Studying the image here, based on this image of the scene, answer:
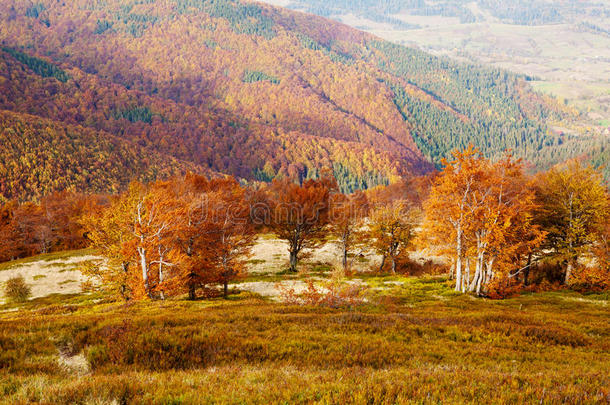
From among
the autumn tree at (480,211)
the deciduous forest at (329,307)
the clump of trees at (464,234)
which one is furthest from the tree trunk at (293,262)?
the autumn tree at (480,211)

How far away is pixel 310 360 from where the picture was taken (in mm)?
10977

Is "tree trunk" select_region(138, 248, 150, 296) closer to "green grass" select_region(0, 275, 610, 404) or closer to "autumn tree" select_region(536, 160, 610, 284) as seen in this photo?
"green grass" select_region(0, 275, 610, 404)

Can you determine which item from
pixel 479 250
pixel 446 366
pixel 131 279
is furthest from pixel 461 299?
pixel 131 279

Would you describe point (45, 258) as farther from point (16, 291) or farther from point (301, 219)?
point (301, 219)

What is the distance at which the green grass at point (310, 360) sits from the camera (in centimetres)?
730

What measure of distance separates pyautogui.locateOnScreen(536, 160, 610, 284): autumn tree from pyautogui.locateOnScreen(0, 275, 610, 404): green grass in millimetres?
22581

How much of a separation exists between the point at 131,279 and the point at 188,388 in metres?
27.6

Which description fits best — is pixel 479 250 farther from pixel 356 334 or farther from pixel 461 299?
pixel 356 334

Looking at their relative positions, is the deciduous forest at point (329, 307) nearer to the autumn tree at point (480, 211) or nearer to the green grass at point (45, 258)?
the autumn tree at point (480, 211)

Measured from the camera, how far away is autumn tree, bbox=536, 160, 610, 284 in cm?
3672

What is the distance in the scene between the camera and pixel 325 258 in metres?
70.8

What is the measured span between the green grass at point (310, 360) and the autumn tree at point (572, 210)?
22581mm

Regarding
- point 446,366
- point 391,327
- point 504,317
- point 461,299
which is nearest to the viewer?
point 446,366

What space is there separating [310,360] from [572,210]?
42352 millimetres
